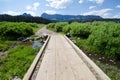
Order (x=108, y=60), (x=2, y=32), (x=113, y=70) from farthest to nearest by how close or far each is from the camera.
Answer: (x=2, y=32) < (x=108, y=60) < (x=113, y=70)

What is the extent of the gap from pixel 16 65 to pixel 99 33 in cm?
816

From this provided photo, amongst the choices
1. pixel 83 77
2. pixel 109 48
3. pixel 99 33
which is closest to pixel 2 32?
pixel 99 33

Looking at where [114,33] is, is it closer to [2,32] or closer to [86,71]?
[86,71]

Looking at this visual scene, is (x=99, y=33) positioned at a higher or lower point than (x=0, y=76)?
higher

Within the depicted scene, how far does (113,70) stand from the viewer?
11531 millimetres

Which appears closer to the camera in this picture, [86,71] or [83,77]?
[83,77]

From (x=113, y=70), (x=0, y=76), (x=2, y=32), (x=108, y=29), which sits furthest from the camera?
(x=2, y=32)

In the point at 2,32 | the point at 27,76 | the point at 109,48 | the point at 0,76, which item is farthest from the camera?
the point at 2,32

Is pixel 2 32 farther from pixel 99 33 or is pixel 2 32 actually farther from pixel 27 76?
pixel 27 76

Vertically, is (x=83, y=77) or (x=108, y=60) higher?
(x=83, y=77)

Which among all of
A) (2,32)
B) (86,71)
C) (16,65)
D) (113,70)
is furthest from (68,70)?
(2,32)

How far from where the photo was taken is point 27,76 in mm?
7672

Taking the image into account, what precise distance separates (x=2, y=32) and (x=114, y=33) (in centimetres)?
2042

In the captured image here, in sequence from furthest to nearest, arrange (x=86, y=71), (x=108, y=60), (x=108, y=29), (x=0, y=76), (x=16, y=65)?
(x=108, y=29) < (x=108, y=60) < (x=16, y=65) < (x=0, y=76) < (x=86, y=71)
